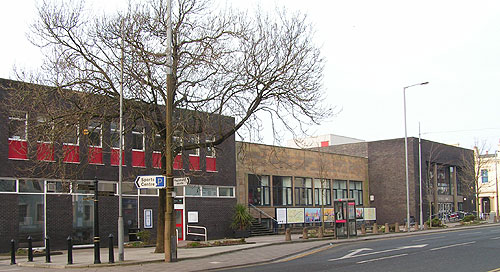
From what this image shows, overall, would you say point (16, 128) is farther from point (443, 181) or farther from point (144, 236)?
point (443, 181)

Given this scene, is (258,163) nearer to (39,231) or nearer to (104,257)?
(39,231)

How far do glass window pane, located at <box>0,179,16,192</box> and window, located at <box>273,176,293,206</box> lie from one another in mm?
22325

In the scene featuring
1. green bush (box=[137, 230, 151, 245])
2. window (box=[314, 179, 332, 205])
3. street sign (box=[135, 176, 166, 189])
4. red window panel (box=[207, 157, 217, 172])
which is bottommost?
green bush (box=[137, 230, 151, 245])

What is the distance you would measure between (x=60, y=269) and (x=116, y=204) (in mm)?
12799

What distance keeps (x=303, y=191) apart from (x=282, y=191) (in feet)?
10.8

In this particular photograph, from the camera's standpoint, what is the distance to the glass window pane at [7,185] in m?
26.5

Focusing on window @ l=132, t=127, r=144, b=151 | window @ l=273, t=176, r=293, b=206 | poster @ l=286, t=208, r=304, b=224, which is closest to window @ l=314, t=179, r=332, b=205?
poster @ l=286, t=208, r=304, b=224

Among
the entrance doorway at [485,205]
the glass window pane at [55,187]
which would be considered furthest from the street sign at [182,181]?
the entrance doorway at [485,205]

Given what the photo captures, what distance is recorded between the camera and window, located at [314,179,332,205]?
50.2 m

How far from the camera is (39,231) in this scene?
27.7m

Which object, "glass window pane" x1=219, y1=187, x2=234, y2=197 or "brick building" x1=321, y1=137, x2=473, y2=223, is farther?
"brick building" x1=321, y1=137, x2=473, y2=223

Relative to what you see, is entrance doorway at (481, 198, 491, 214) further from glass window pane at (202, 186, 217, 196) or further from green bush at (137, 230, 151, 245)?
green bush at (137, 230, 151, 245)

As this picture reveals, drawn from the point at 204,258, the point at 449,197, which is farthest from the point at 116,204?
the point at 449,197

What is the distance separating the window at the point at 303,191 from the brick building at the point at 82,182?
10.6 meters
